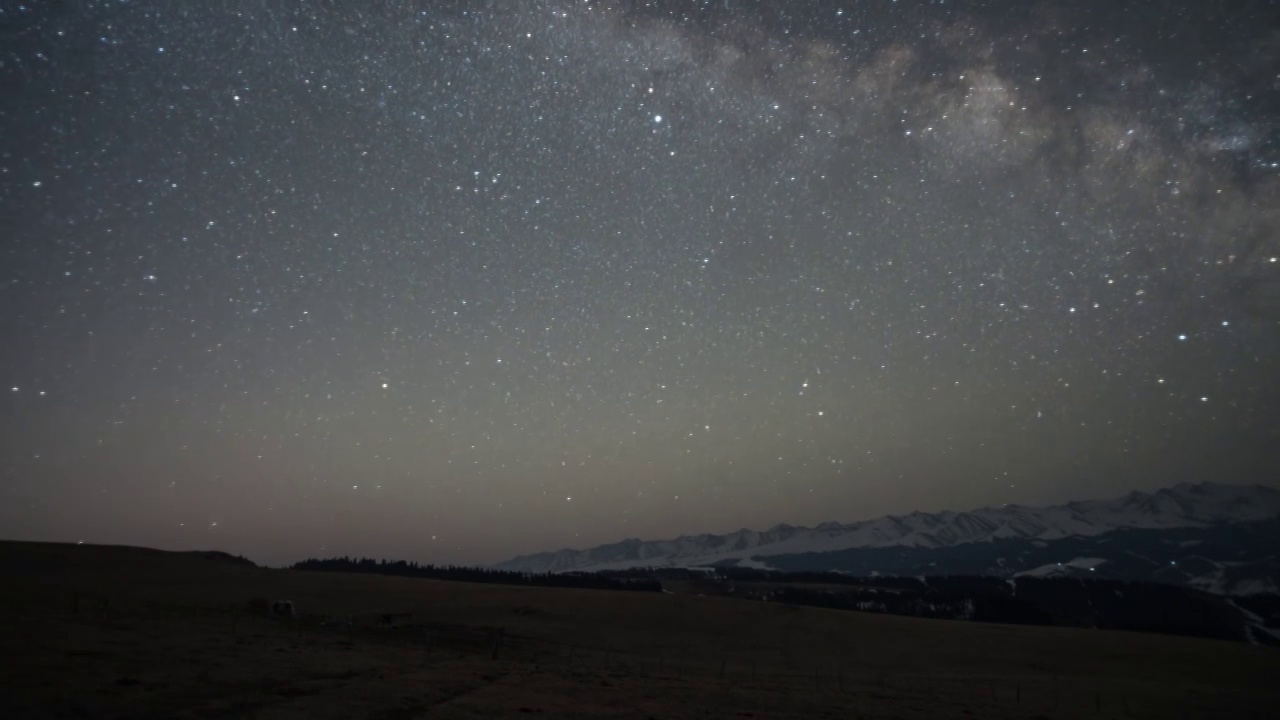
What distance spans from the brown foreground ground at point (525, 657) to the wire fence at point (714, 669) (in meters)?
0.22

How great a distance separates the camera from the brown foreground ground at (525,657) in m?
16.6

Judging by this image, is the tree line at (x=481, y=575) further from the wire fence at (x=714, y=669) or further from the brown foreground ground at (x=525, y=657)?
the wire fence at (x=714, y=669)

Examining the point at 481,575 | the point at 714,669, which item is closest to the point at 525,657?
the point at 714,669

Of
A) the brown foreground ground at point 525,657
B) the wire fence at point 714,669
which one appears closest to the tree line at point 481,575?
the brown foreground ground at point 525,657

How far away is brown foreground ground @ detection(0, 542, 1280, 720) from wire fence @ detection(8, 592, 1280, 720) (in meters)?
0.22

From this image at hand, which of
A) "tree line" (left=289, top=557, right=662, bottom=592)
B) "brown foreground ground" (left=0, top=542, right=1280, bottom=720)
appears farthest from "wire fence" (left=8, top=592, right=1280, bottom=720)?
"tree line" (left=289, top=557, right=662, bottom=592)

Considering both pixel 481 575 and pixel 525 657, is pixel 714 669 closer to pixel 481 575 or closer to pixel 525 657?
pixel 525 657

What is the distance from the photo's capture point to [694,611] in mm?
63844

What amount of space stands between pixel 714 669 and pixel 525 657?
8898 millimetres

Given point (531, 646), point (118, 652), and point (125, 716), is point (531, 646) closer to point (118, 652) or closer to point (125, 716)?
point (118, 652)

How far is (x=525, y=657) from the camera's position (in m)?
32.3

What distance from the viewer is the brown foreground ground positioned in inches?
655

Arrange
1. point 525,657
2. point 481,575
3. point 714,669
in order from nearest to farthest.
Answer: point 525,657 → point 714,669 → point 481,575

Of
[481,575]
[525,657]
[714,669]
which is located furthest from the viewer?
[481,575]
